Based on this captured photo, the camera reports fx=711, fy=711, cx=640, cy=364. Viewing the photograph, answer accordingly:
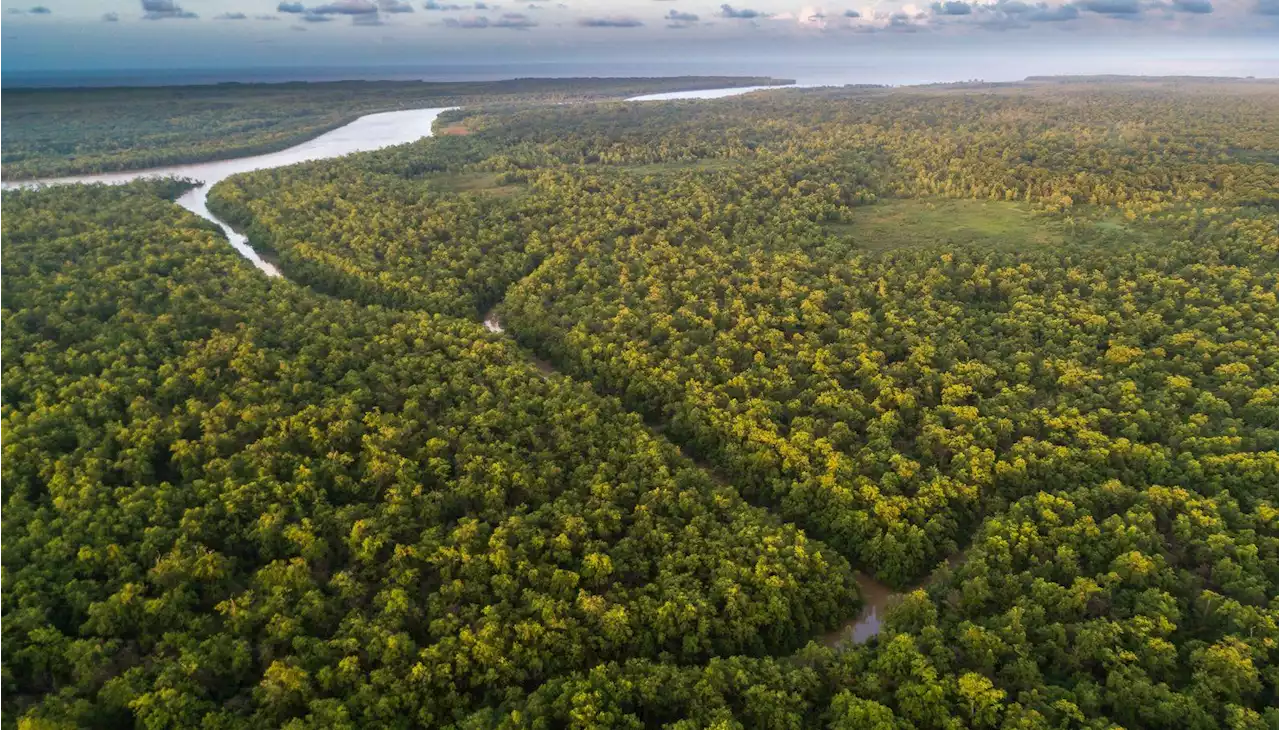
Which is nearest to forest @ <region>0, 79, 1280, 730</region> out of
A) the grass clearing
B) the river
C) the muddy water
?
the grass clearing

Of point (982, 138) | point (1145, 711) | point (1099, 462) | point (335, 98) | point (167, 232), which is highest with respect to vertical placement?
point (335, 98)

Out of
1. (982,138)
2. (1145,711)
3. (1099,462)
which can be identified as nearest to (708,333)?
(1099,462)

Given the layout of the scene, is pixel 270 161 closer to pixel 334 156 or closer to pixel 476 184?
pixel 334 156

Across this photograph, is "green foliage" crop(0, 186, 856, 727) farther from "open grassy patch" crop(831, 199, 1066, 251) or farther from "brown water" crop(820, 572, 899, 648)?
"open grassy patch" crop(831, 199, 1066, 251)

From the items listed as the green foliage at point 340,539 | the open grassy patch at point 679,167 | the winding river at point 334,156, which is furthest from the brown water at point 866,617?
the open grassy patch at point 679,167

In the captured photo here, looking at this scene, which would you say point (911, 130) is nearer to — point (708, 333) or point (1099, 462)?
point (708, 333)

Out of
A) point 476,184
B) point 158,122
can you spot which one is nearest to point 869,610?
point 476,184

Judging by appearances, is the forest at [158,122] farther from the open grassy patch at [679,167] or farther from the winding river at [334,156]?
the open grassy patch at [679,167]
